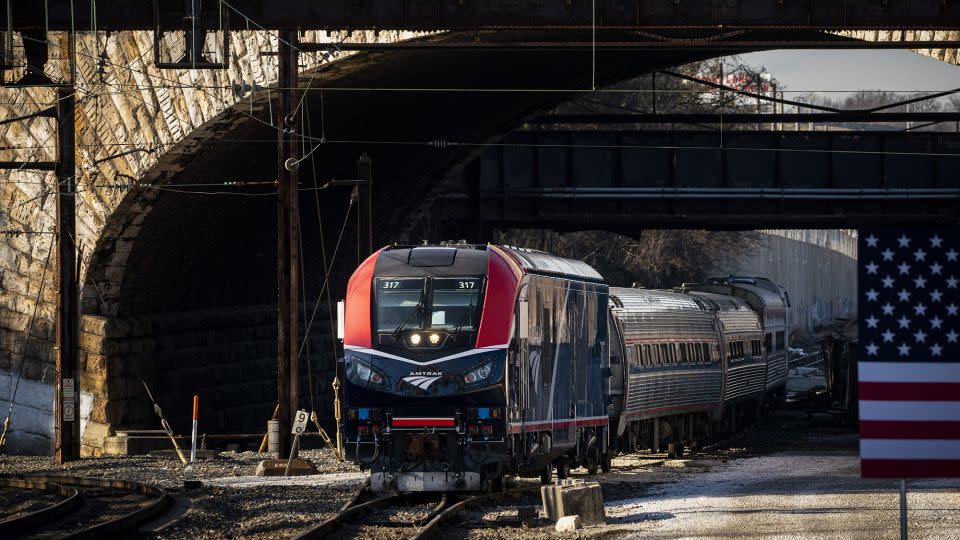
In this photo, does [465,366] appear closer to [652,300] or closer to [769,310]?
[652,300]

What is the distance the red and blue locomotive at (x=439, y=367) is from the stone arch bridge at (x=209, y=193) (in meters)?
9.54

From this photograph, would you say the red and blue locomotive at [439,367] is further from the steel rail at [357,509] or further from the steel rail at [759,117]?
the steel rail at [759,117]

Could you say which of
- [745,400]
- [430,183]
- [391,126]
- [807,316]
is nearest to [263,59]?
[391,126]

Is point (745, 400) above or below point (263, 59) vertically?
below

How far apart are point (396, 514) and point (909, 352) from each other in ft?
27.5

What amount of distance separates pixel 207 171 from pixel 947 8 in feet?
51.1

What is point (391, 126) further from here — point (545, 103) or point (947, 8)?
point (947, 8)

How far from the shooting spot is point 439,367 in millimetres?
19531

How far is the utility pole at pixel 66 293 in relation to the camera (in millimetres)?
29922

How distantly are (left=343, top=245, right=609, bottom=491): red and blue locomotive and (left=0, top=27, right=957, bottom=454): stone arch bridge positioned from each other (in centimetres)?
954

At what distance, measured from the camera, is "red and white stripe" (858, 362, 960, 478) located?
465 inches

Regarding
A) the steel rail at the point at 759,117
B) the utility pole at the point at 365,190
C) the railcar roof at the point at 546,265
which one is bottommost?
the railcar roof at the point at 546,265

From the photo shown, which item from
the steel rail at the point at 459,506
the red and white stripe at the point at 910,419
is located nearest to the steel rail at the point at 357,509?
the steel rail at the point at 459,506

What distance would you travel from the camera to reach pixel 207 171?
34.2 meters
